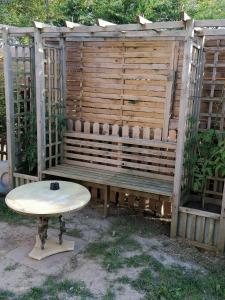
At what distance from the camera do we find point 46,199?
3.94 m

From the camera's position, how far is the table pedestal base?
4.06m

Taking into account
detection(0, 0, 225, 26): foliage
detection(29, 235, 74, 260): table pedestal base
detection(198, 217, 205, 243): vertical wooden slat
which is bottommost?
detection(29, 235, 74, 260): table pedestal base

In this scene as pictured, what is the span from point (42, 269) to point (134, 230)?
1.54m

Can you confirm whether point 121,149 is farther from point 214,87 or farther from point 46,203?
point 46,203

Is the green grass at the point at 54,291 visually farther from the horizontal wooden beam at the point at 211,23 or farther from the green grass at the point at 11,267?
the horizontal wooden beam at the point at 211,23

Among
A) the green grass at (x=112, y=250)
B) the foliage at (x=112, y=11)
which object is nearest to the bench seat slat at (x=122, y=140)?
the green grass at (x=112, y=250)

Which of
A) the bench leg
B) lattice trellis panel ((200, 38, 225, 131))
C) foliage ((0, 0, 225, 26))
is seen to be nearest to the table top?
the bench leg

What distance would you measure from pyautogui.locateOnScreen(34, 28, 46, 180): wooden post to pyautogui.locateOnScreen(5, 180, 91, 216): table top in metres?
1.12

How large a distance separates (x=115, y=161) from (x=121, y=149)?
239 millimetres

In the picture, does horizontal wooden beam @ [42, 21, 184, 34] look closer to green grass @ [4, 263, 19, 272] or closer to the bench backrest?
the bench backrest

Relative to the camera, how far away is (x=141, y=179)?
5.26m

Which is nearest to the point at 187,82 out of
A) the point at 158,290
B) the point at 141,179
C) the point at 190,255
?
the point at 141,179

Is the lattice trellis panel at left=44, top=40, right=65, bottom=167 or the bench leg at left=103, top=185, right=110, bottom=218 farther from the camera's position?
the lattice trellis panel at left=44, top=40, right=65, bottom=167

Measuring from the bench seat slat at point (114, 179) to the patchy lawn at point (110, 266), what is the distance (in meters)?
0.61
